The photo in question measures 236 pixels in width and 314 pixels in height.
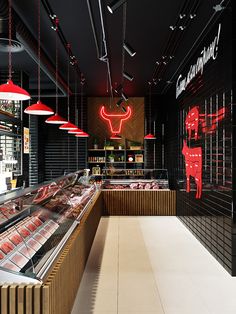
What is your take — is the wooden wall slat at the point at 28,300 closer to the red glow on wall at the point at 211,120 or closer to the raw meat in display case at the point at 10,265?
the raw meat in display case at the point at 10,265

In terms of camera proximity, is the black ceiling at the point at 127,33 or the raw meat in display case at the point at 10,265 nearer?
the raw meat in display case at the point at 10,265

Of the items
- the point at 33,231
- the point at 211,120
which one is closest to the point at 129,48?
the point at 211,120

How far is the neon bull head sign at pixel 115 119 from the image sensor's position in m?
11.7

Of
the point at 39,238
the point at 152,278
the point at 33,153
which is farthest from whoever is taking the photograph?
the point at 33,153

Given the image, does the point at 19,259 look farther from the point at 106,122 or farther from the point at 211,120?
the point at 106,122

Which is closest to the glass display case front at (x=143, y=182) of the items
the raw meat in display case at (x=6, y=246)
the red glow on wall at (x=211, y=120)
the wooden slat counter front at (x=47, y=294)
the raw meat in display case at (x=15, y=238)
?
the red glow on wall at (x=211, y=120)

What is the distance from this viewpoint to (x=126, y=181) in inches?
356

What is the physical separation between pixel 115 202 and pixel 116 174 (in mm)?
1089

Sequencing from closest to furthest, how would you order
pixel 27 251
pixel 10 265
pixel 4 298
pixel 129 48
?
pixel 4 298 < pixel 10 265 < pixel 27 251 < pixel 129 48

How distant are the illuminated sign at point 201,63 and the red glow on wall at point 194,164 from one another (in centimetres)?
146

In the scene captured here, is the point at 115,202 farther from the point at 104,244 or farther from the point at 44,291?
the point at 44,291

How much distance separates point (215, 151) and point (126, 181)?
429cm

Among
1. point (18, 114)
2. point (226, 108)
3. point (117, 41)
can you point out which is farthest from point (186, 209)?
point (18, 114)

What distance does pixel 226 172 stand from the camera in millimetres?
4520
